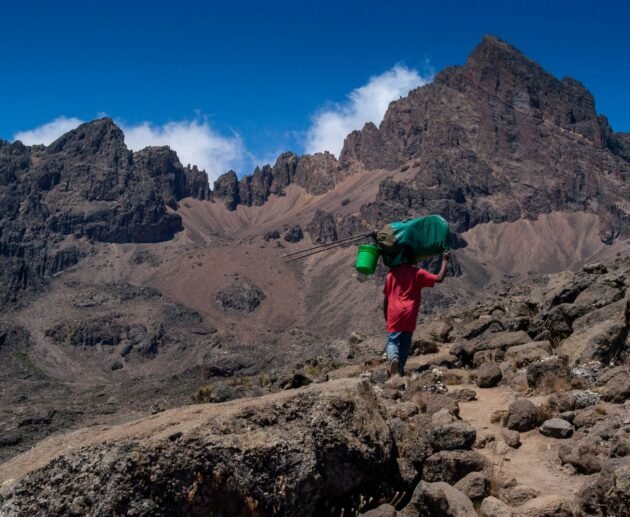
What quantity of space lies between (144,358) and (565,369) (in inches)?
5525

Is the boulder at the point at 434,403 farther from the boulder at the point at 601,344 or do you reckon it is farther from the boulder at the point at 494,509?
the boulder at the point at 494,509

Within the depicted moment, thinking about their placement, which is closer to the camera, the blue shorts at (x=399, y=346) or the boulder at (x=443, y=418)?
the boulder at (x=443, y=418)

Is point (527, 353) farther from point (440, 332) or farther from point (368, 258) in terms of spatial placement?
Answer: point (440, 332)

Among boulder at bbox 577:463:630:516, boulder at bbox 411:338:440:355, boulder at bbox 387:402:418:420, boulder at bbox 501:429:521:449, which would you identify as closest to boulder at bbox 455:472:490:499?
boulder at bbox 577:463:630:516

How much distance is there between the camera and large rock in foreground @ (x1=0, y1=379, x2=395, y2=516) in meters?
5.12

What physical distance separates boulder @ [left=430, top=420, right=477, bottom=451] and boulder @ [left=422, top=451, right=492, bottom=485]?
35cm

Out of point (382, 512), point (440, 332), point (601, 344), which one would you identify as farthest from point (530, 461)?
point (440, 332)

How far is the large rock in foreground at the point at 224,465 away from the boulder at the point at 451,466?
570 millimetres

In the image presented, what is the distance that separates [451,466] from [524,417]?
1724 millimetres

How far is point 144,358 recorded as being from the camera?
143250 millimetres

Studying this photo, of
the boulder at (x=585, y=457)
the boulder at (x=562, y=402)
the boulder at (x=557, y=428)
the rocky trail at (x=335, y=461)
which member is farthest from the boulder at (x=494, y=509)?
the boulder at (x=562, y=402)

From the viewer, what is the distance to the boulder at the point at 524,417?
773 centimetres

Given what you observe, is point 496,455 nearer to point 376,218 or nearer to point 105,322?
point 105,322

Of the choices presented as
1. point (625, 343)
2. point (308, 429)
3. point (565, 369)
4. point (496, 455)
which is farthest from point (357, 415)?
point (625, 343)
